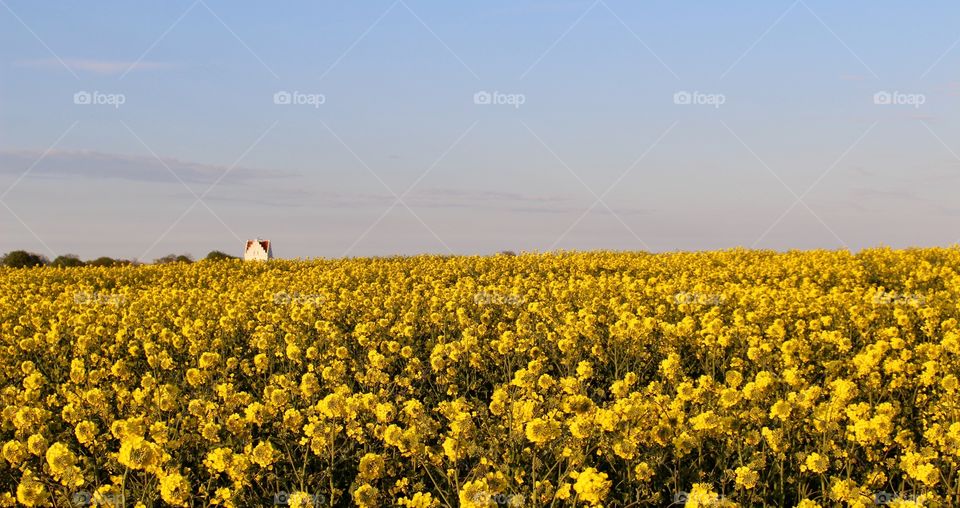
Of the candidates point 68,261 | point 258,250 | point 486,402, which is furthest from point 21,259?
point 486,402

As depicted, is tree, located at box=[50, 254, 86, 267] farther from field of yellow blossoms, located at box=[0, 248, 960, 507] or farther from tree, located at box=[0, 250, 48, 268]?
field of yellow blossoms, located at box=[0, 248, 960, 507]

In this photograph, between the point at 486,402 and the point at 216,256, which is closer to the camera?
the point at 486,402

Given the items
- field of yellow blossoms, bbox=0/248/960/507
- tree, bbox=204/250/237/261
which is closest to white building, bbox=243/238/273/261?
tree, bbox=204/250/237/261

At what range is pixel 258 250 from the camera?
117 feet

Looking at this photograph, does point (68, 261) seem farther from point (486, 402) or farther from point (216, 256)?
point (486, 402)

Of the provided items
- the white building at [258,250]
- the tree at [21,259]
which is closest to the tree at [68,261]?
the tree at [21,259]

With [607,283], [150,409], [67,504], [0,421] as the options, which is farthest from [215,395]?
[607,283]

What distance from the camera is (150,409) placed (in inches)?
283

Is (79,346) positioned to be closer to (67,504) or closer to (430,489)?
(67,504)

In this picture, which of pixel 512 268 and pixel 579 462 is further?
pixel 512 268

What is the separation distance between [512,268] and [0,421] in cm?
2071

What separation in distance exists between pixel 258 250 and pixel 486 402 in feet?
90.6

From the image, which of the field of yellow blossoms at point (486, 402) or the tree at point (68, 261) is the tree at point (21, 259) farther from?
the field of yellow blossoms at point (486, 402)

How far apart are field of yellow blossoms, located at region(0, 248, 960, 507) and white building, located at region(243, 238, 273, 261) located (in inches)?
750
